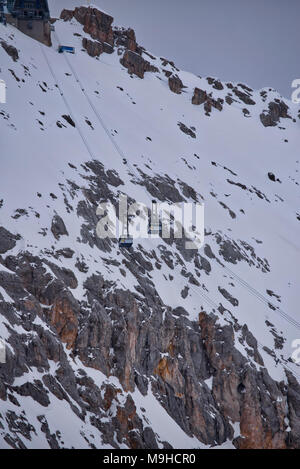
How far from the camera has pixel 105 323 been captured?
170 feet

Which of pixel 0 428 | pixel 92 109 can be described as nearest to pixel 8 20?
pixel 92 109

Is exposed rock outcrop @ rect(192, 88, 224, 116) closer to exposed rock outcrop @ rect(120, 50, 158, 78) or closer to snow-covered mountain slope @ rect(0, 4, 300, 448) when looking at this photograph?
exposed rock outcrop @ rect(120, 50, 158, 78)

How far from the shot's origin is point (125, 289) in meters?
55.8

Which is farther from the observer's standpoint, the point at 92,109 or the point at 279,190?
the point at 279,190

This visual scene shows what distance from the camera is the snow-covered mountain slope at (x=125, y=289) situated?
45.8 m

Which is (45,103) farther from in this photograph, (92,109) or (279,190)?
(279,190)

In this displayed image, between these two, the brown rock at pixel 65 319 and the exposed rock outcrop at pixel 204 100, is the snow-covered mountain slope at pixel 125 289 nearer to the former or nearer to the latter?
the brown rock at pixel 65 319

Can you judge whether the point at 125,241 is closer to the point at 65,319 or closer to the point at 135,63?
the point at 65,319

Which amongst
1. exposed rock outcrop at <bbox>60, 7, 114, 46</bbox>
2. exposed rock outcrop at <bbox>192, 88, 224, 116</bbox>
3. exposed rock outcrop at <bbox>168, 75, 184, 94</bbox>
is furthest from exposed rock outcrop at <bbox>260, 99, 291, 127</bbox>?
exposed rock outcrop at <bbox>60, 7, 114, 46</bbox>

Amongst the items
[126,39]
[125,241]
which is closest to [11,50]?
[125,241]

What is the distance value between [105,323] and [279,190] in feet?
207

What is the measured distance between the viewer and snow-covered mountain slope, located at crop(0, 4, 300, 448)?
45.8m
